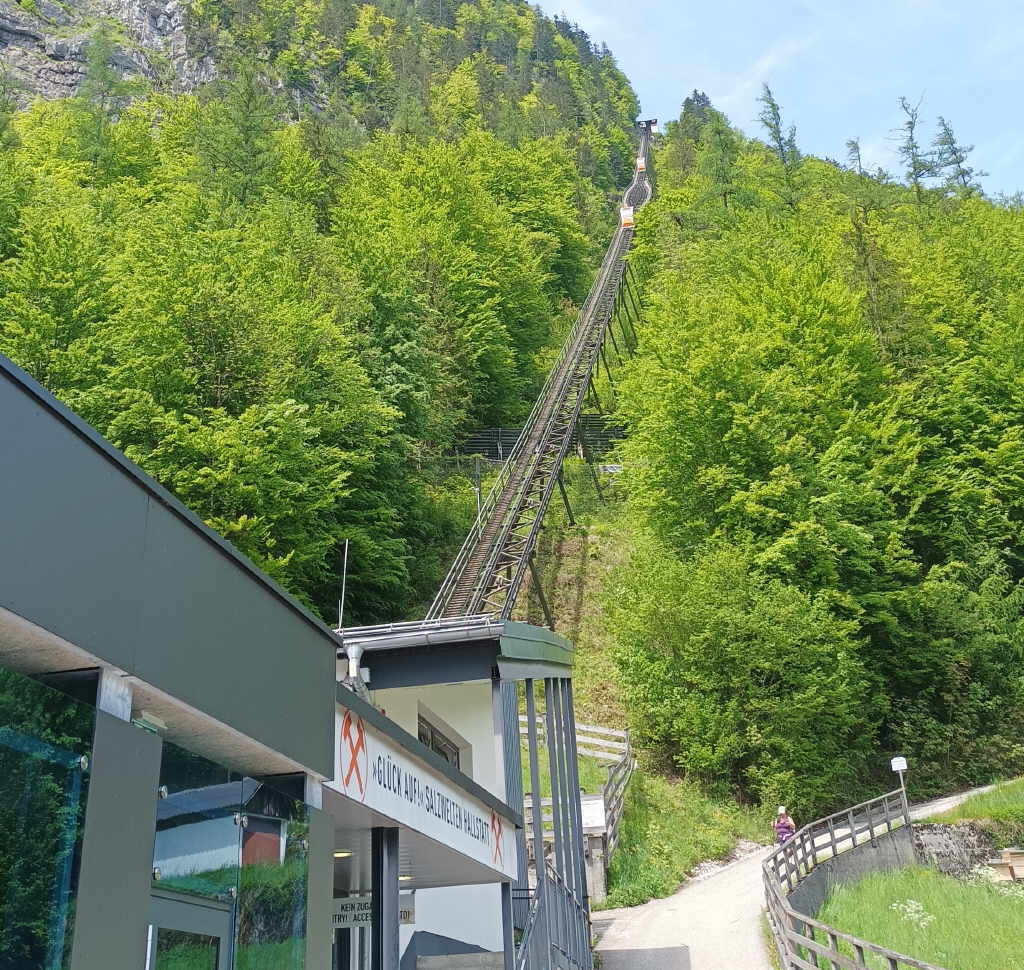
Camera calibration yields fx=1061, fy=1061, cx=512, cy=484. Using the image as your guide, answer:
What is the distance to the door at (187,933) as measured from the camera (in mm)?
5090

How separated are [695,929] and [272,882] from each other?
42.2 feet

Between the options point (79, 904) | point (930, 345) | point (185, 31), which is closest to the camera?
point (79, 904)

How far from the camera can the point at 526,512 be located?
3316 centimetres

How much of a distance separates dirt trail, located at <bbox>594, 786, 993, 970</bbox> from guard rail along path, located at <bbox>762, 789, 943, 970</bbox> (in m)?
0.63

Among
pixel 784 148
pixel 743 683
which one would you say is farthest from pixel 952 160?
pixel 743 683

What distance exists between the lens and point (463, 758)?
1477 cm

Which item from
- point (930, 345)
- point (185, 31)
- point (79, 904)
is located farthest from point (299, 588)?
point (185, 31)

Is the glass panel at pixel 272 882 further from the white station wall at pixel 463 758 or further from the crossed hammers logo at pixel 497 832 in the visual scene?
the white station wall at pixel 463 758

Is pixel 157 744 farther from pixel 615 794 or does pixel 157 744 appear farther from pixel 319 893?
pixel 615 794

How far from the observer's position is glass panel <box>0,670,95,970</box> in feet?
13.3

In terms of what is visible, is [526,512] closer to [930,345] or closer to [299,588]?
[299,588]

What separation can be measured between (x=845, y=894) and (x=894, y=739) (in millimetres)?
11476

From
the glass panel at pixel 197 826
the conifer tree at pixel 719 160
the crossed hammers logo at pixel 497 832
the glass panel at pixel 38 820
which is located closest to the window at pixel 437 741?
the crossed hammers logo at pixel 497 832

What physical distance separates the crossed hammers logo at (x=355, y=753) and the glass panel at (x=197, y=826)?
1.45 m
